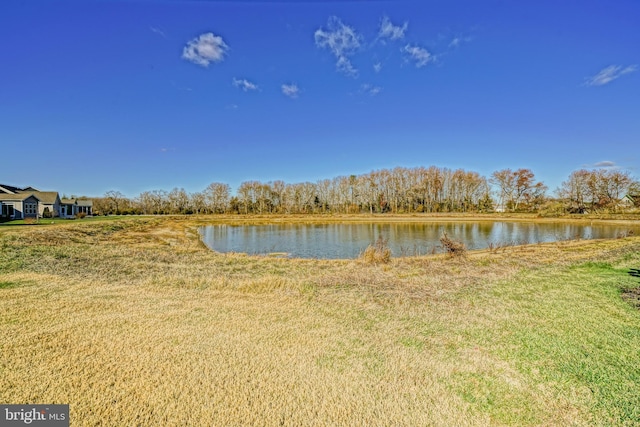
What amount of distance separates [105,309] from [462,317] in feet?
20.4

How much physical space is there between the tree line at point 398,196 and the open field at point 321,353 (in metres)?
58.3

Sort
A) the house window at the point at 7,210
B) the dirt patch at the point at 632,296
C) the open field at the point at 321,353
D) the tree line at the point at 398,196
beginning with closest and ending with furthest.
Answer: the open field at the point at 321,353 → the dirt patch at the point at 632,296 → the house window at the point at 7,210 → the tree line at the point at 398,196

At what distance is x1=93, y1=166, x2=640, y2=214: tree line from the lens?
57719 mm

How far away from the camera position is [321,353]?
390 centimetres

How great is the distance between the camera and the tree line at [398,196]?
57719mm

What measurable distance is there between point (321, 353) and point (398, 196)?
221 feet

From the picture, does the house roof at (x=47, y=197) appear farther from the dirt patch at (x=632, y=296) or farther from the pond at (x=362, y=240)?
the dirt patch at (x=632, y=296)

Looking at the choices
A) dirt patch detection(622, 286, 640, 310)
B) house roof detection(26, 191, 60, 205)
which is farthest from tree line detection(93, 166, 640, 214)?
dirt patch detection(622, 286, 640, 310)

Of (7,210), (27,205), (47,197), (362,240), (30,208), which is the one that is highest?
(47,197)

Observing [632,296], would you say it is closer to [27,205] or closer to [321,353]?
[321,353]

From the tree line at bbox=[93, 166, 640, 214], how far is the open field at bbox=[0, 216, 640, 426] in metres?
58.3

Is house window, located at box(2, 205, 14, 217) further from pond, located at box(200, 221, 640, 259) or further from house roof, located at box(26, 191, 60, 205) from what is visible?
pond, located at box(200, 221, 640, 259)

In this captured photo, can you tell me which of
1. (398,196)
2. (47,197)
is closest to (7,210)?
(47,197)

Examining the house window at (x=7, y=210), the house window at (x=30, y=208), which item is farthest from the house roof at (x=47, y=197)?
the house window at (x=7, y=210)
